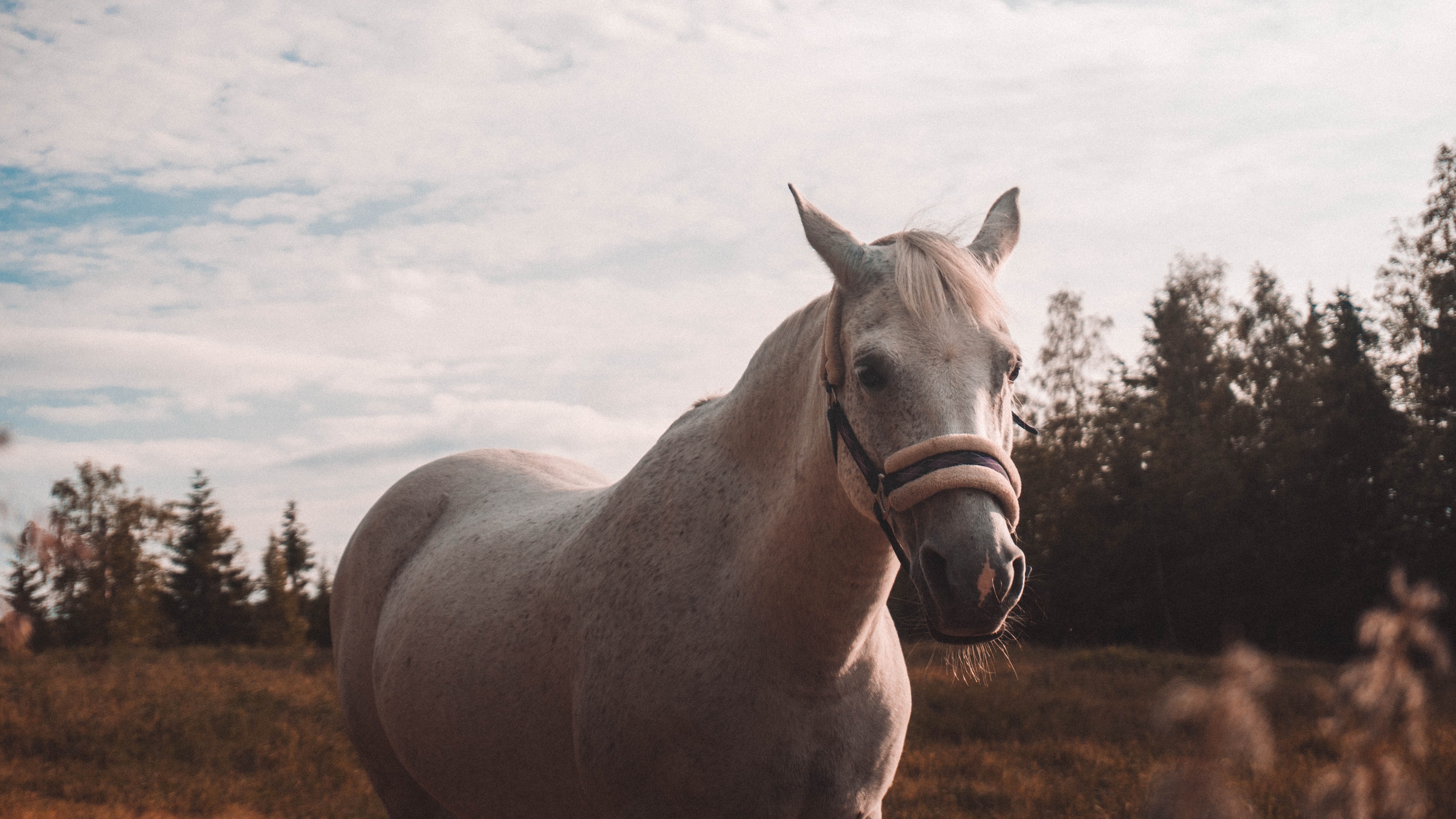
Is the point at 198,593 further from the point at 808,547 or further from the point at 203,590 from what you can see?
the point at 808,547

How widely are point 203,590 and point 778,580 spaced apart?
1531 inches

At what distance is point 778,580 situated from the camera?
7.69 feet

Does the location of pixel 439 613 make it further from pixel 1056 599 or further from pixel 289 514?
pixel 289 514

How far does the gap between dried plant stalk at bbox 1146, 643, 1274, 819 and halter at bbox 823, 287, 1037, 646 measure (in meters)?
1.18

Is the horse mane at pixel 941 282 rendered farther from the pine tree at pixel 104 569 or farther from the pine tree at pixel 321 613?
the pine tree at pixel 321 613

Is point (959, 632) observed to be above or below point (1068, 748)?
above

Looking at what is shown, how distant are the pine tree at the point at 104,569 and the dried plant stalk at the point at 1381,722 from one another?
3.22m

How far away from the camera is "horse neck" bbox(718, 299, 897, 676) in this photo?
7.51ft

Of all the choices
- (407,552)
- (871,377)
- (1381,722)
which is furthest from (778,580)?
(407,552)

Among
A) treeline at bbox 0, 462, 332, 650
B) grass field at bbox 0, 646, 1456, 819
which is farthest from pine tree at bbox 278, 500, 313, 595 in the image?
grass field at bbox 0, 646, 1456, 819

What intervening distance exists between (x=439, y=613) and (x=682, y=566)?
1.35 m

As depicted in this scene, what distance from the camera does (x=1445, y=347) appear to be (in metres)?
21.0

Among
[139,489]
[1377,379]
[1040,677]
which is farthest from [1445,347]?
[139,489]

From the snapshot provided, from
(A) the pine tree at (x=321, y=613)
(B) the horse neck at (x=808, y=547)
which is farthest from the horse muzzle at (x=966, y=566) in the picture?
(A) the pine tree at (x=321, y=613)
